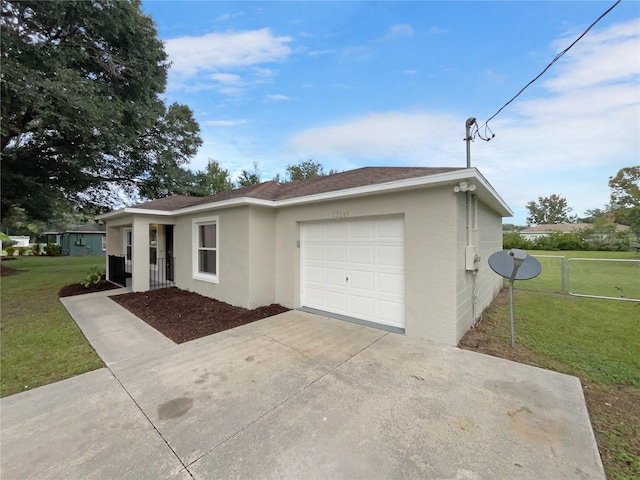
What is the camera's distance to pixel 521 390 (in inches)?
125

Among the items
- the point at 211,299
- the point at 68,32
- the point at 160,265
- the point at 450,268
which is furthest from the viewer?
the point at 160,265

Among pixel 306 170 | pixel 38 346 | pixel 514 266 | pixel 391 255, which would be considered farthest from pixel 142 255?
pixel 306 170

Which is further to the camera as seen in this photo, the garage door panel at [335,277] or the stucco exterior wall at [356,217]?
the garage door panel at [335,277]

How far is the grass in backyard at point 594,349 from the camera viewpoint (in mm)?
2508

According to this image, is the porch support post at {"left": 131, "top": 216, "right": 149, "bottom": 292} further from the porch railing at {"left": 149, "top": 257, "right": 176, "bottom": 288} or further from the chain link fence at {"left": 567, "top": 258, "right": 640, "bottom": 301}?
the chain link fence at {"left": 567, "top": 258, "right": 640, "bottom": 301}

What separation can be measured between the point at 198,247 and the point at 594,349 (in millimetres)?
9293

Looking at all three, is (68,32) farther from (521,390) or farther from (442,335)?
(521,390)

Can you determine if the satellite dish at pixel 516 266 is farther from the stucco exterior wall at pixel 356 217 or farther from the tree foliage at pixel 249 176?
the tree foliage at pixel 249 176

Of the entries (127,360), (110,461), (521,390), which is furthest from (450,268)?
(127,360)

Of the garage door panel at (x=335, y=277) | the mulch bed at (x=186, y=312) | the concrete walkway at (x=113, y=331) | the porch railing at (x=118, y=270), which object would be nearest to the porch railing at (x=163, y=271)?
the porch railing at (x=118, y=270)

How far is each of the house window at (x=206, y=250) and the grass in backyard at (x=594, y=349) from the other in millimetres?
6497

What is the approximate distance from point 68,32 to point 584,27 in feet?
46.9

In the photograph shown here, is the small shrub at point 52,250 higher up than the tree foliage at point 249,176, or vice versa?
the tree foliage at point 249,176

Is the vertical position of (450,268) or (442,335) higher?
(450,268)
